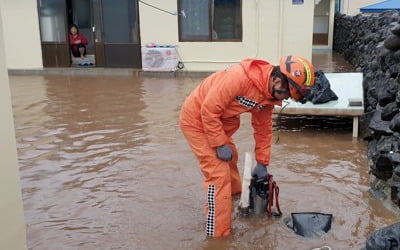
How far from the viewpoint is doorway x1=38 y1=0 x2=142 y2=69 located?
1442 centimetres

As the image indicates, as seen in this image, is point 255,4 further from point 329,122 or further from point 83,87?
point 329,122

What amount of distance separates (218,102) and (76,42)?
1264 centimetres

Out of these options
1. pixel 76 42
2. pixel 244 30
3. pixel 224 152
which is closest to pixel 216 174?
pixel 224 152

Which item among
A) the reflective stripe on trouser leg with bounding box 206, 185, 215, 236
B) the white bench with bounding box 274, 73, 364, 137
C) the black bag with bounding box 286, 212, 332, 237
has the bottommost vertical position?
the black bag with bounding box 286, 212, 332, 237

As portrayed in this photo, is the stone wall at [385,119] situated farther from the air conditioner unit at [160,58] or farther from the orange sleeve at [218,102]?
the air conditioner unit at [160,58]

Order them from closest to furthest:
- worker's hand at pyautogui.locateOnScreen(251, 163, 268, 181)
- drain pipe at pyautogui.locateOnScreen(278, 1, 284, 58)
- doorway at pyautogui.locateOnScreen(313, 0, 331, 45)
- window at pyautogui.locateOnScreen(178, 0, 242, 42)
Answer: worker's hand at pyautogui.locateOnScreen(251, 163, 268, 181)
drain pipe at pyautogui.locateOnScreen(278, 1, 284, 58)
window at pyautogui.locateOnScreen(178, 0, 242, 42)
doorway at pyautogui.locateOnScreen(313, 0, 331, 45)

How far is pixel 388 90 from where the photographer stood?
19.4ft

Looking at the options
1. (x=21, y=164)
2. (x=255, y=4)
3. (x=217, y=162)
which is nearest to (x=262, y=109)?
(x=217, y=162)

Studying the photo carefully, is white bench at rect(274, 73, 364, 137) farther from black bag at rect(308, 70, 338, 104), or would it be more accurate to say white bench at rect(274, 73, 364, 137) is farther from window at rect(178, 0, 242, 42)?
window at rect(178, 0, 242, 42)

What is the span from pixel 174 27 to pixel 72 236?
10673 mm

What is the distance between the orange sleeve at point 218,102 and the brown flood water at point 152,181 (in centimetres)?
95

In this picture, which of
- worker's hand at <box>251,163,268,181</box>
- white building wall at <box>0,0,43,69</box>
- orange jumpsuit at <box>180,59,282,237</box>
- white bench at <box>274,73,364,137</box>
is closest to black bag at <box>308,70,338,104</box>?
white bench at <box>274,73,364,137</box>

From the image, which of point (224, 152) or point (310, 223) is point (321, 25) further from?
point (224, 152)

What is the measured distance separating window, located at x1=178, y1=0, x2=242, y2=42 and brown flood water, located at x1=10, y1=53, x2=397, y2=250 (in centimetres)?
525
